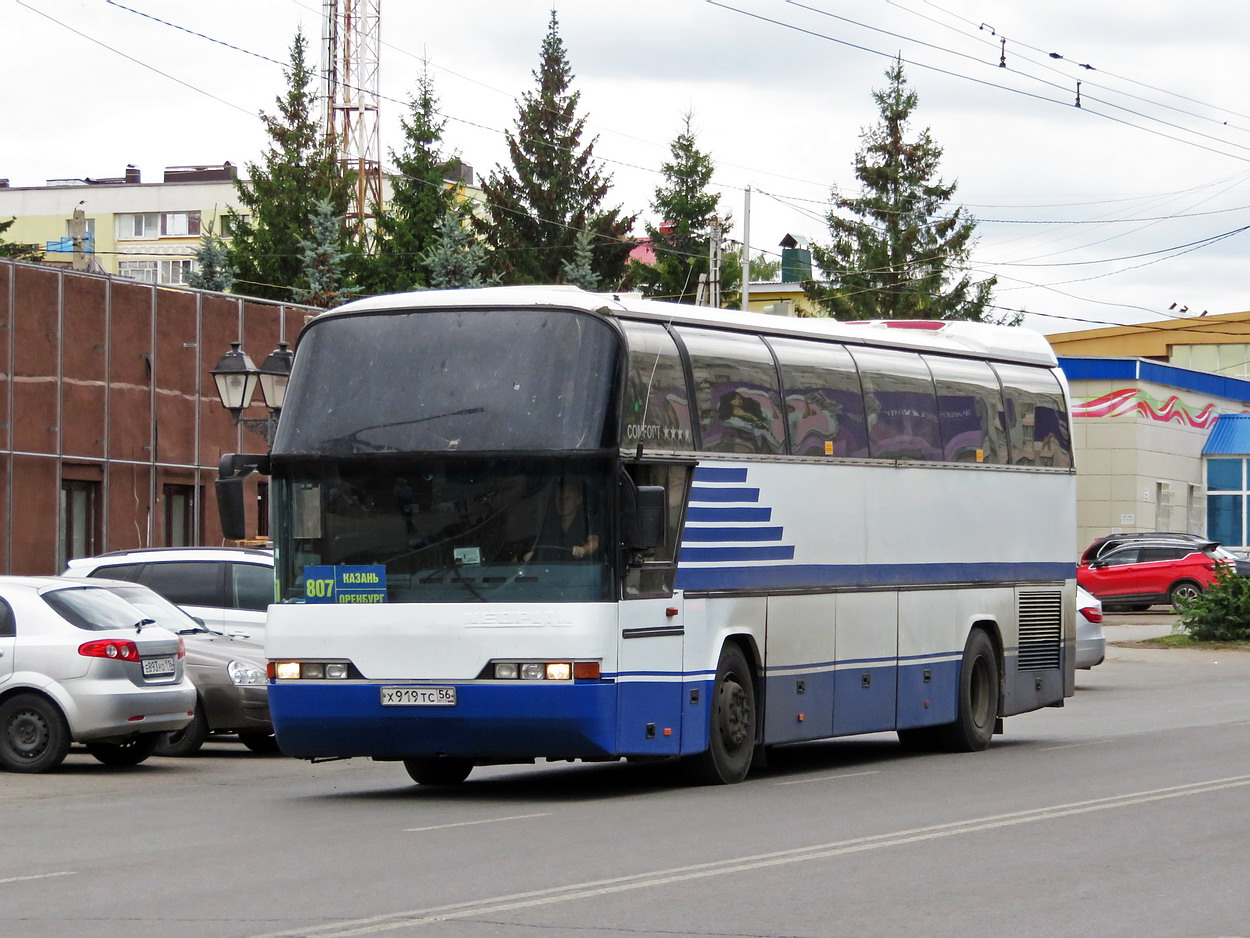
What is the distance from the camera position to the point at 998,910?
342 inches

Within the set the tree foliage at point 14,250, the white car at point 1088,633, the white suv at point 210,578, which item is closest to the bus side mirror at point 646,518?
the white suv at point 210,578

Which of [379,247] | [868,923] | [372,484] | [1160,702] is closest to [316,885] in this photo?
[868,923]

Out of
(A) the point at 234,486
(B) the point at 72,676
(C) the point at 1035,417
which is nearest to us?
(A) the point at 234,486

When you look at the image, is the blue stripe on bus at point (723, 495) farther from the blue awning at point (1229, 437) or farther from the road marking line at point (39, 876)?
the blue awning at point (1229, 437)

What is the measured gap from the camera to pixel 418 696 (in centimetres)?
1354

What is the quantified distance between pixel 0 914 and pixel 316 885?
1.42 m

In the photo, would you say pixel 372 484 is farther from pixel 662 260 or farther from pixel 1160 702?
pixel 662 260

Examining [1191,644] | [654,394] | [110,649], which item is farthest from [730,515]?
[1191,644]

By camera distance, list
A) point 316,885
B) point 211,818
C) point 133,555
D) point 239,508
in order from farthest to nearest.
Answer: point 133,555 → point 239,508 → point 211,818 → point 316,885

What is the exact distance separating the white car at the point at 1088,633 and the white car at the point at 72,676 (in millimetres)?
13645

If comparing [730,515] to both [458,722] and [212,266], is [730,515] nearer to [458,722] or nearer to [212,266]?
[458,722]

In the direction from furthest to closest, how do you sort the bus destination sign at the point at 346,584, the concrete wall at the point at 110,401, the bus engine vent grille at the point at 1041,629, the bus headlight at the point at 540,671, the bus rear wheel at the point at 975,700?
the concrete wall at the point at 110,401
the bus engine vent grille at the point at 1041,629
the bus rear wheel at the point at 975,700
the bus destination sign at the point at 346,584
the bus headlight at the point at 540,671

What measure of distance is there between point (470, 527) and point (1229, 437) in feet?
183

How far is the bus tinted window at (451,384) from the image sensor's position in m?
13.6
